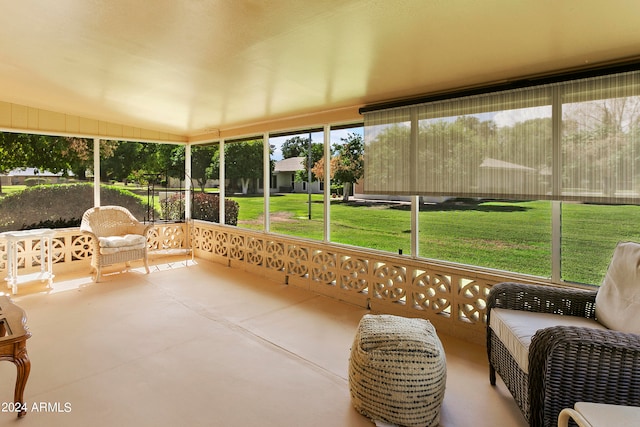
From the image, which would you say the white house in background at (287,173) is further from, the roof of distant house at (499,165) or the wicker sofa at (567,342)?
the wicker sofa at (567,342)

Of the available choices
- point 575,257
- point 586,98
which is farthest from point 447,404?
point 575,257

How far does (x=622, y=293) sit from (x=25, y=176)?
7.25 meters

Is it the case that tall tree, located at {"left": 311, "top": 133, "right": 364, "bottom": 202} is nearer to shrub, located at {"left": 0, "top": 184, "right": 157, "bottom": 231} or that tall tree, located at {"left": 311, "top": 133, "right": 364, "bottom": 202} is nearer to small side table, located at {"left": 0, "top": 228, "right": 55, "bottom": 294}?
shrub, located at {"left": 0, "top": 184, "right": 157, "bottom": 231}

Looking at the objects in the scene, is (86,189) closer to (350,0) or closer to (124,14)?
(124,14)

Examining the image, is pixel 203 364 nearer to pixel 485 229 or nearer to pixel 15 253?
pixel 15 253

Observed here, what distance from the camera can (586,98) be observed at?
2523 millimetres

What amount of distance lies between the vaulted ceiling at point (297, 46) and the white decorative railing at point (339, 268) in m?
1.70

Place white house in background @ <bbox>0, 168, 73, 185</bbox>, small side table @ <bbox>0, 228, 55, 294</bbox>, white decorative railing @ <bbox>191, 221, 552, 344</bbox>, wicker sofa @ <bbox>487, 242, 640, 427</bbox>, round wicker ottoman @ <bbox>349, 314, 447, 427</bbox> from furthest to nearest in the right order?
white house in background @ <bbox>0, 168, 73, 185</bbox> < small side table @ <bbox>0, 228, 55, 294</bbox> < white decorative railing @ <bbox>191, 221, 552, 344</bbox> < round wicker ottoman @ <bbox>349, 314, 447, 427</bbox> < wicker sofa @ <bbox>487, 242, 640, 427</bbox>

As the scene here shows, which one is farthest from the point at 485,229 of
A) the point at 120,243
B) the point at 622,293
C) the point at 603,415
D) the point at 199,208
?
the point at 120,243

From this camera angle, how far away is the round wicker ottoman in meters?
1.98

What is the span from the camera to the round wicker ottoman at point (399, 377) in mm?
1981

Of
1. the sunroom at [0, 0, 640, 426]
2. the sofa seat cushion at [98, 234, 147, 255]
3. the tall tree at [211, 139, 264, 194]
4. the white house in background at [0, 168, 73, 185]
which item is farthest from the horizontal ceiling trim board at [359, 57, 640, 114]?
the white house in background at [0, 168, 73, 185]

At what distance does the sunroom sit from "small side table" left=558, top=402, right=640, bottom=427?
92 centimetres

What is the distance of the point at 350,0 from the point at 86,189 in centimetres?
594
